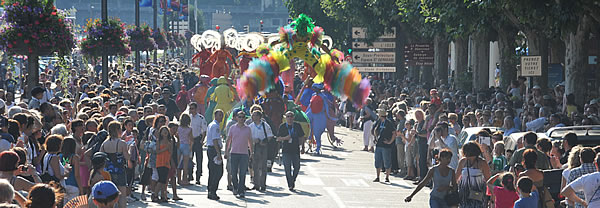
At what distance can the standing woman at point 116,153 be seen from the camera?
47.9ft

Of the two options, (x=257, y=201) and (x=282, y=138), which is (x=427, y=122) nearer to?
(x=282, y=138)

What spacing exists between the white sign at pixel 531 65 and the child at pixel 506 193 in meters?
13.5

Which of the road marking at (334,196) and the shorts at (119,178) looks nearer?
the shorts at (119,178)

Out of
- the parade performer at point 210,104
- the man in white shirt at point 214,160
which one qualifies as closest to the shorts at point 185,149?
the man in white shirt at point 214,160

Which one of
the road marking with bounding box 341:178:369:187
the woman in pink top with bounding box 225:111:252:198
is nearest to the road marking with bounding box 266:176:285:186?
the road marking with bounding box 341:178:369:187

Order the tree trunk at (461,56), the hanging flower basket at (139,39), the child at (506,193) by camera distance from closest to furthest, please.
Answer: the child at (506,193), the tree trunk at (461,56), the hanging flower basket at (139,39)

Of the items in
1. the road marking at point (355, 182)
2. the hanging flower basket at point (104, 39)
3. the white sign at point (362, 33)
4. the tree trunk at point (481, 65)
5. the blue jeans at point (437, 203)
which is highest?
the white sign at point (362, 33)

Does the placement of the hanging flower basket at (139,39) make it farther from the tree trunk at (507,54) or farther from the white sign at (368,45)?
the tree trunk at (507,54)

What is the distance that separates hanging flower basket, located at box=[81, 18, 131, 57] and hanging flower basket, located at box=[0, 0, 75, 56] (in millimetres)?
9375

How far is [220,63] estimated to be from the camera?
32812mm

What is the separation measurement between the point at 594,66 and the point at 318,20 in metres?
22.6

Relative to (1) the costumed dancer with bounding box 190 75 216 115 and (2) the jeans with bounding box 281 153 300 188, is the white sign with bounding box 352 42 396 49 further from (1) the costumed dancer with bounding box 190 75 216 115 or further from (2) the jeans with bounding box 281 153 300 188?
(2) the jeans with bounding box 281 153 300 188

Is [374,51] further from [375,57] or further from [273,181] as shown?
[273,181]

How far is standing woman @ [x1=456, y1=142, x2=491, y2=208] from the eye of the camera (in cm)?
1353
